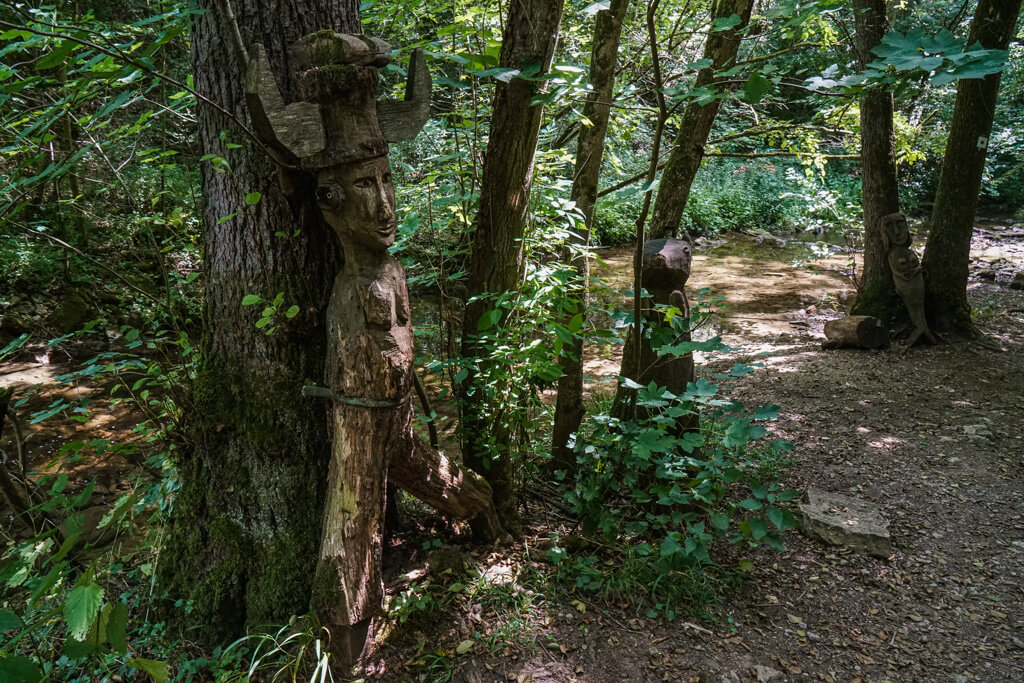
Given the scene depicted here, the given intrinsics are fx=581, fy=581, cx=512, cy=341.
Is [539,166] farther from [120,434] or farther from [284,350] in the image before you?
[120,434]

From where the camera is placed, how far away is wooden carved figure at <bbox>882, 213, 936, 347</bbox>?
247 inches

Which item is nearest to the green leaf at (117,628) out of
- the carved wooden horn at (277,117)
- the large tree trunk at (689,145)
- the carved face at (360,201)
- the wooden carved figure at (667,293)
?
the carved face at (360,201)

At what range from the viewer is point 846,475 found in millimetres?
4133

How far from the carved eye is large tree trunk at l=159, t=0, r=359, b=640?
0.98ft

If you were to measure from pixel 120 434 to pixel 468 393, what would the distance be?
4.68 meters

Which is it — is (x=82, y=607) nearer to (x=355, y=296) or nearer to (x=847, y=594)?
(x=355, y=296)

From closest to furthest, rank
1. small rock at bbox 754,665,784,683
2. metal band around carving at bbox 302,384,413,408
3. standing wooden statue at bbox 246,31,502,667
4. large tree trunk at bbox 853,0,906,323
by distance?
standing wooden statue at bbox 246,31,502,667
metal band around carving at bbox 302,384,413,408
small rock at bbox 754,665,784,683
large tree trunk at bbox 853,0,906,323

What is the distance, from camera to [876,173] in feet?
21.9

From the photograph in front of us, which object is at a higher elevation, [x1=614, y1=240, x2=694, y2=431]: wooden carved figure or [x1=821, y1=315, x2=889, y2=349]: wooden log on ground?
[x1=614, y1=240, x2=694, y2=431]: wooden carved figure

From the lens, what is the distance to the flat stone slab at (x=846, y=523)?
335 cm

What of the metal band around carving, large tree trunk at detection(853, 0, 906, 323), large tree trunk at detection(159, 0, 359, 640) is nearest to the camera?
the metal band around carving

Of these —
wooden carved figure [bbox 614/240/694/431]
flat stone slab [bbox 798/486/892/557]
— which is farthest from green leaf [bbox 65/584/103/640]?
flat stone slab [bbox 798/486/892/557]

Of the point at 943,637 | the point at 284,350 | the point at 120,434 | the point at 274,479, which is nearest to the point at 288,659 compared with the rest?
the point at 274,479

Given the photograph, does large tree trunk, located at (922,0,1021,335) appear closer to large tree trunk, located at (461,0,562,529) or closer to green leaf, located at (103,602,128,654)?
large tree trunk, located at (461,0,562,529)
